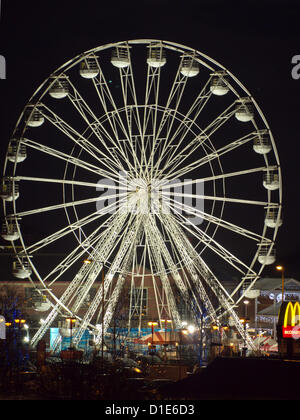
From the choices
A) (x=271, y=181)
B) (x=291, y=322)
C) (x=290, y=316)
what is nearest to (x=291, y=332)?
(x=291, y=322)

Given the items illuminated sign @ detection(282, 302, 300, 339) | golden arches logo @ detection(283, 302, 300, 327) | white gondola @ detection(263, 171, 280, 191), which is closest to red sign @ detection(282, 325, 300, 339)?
illuminated sign @ detection(282, 302, 300, 339)

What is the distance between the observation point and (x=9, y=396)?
4150 cm

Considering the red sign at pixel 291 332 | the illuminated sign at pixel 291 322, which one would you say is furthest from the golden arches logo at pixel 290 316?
the red sign at pixel 291 332

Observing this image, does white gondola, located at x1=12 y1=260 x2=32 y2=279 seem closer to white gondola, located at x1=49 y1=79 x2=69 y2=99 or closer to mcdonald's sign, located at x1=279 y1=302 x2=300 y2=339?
white gondola, located at x1=49 y1=79 x2=69 y2=99

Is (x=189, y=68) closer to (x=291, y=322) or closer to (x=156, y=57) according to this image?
(x=156, y=57)

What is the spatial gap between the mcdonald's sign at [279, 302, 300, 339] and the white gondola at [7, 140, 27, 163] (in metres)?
17.2

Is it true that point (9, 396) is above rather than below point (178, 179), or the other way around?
below

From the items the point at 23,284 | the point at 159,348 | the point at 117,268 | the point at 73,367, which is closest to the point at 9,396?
the point at 73,367

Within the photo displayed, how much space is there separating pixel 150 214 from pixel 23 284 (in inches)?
1476

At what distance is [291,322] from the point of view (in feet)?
138

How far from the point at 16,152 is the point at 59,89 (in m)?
4.01

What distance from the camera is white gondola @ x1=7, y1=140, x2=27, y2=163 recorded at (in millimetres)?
52000
